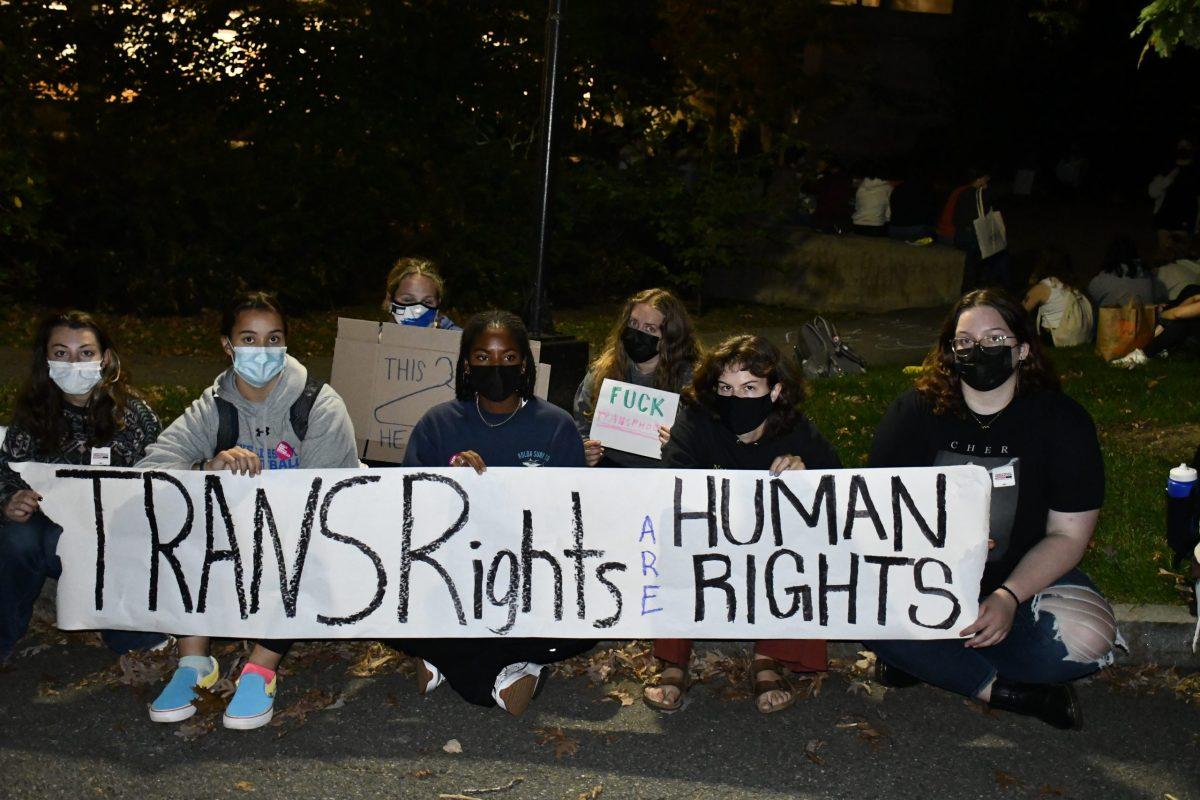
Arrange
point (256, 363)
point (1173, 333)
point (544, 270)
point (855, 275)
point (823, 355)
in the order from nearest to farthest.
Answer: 1. point (256, 363)
2. point (544, 270)
3. point (823, 355)
4. point (1173, 333)
5. point (855, 275)

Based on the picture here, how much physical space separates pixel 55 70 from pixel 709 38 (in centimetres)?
720

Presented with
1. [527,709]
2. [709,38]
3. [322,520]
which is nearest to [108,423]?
[322,520]

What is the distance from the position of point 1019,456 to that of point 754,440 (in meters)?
0.93

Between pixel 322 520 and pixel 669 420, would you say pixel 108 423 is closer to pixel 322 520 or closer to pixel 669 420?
pixel 322 520

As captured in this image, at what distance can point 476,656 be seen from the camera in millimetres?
4867

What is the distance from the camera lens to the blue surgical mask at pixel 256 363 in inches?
203

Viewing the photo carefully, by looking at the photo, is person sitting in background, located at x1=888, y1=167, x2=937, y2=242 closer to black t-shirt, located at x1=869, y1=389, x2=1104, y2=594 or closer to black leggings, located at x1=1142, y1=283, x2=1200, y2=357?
black leggings, located at x1=1142, y1=283, x2=1200, y2=357

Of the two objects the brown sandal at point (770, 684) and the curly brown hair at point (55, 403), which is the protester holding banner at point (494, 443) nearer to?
the brown sandal at point (770, 684)

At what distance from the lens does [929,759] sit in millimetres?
4543

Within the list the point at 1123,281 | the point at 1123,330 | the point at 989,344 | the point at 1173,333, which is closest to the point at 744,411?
the point at 989,344

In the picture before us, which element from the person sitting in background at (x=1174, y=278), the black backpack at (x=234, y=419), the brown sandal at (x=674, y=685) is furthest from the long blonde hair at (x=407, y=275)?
the person sitting in background at (x=1174, y=278)

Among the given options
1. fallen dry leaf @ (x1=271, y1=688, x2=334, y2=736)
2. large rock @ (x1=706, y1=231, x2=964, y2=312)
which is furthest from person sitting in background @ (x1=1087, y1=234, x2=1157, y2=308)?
fallen dry leaf @ (x1=271, y1=688, x2=334, y2=736)

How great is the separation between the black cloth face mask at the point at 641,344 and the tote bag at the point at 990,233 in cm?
944

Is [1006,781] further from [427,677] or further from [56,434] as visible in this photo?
[56,434]
